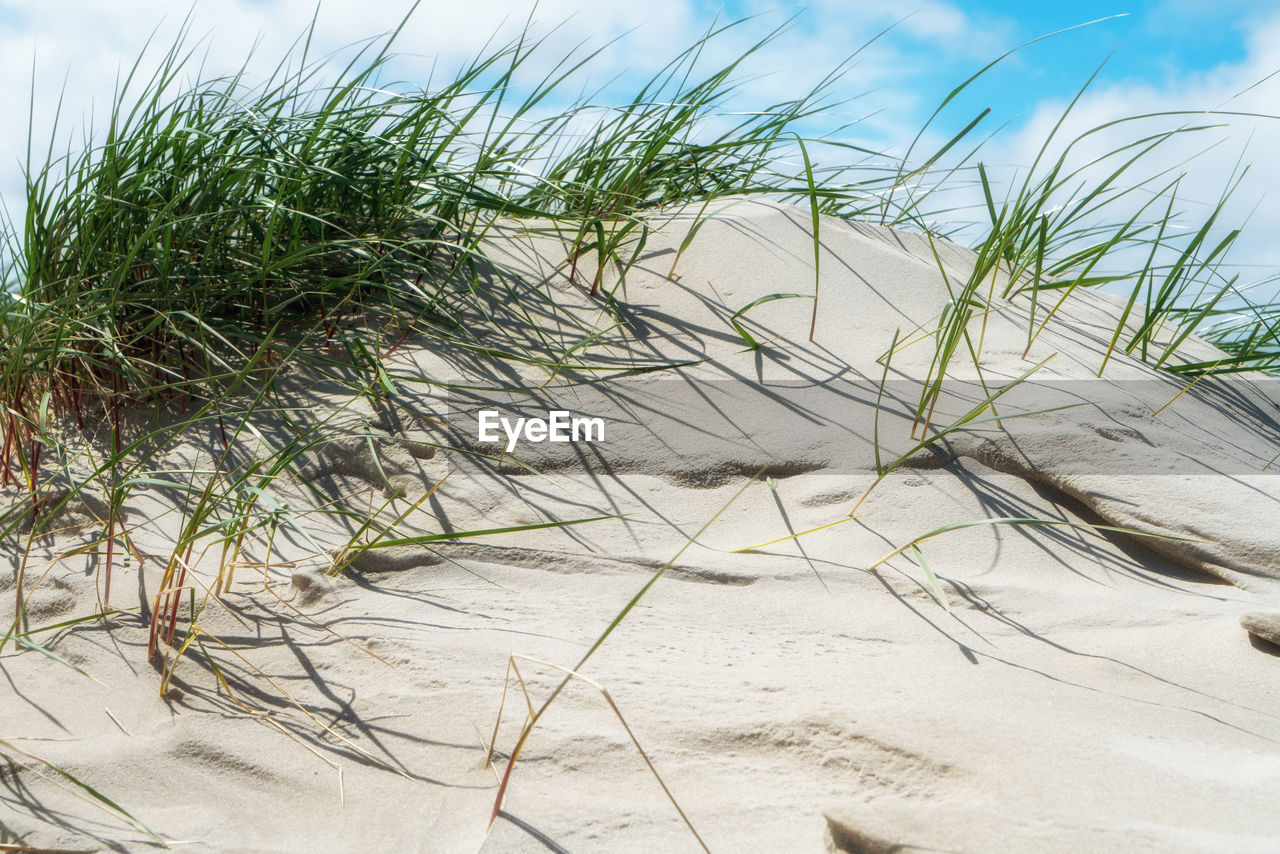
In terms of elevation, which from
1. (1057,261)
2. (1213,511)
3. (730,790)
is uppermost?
(1057,261)

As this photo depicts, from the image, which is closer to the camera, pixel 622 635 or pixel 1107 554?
pixel 622 635

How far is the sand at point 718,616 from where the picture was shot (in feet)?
3.39

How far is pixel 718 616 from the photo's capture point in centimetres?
149

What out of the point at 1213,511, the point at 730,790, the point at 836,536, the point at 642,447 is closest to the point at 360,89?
the point at 642,447

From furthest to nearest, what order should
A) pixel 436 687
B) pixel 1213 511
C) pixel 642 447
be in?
1. pixel 642 447
2. pixel 1213 511
3. pixel 436 687

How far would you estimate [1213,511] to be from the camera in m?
1.81

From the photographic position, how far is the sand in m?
1.03

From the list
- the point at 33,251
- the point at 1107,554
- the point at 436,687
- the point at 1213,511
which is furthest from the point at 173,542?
the point at 1213,511

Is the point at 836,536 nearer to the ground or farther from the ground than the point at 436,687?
farther from the ground

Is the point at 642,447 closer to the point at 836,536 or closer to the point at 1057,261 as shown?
the point at 836,536

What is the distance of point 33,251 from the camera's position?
224 cm

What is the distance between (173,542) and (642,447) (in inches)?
35.9

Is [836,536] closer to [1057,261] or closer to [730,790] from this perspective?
[730,790]

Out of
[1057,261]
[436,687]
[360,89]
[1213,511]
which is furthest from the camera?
[1057,261]
